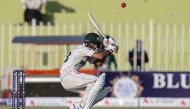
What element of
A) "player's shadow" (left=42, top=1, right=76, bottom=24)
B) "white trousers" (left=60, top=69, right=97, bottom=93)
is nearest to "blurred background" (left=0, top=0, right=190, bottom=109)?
"player's shadow" (left=42, top=1, right=76, bottom=24)

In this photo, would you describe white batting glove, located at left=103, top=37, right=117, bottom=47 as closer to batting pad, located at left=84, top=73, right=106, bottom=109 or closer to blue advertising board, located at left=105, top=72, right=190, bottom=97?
batting pad, located at left=84, top=73, right=106, bottom=109

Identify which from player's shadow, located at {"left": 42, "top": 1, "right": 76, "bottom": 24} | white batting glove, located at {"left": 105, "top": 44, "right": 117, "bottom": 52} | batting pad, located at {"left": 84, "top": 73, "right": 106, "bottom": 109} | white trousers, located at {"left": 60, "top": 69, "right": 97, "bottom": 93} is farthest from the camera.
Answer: player's shadow, located at {"left": 42, "top": 1, "right": 76, "bottom": 24}

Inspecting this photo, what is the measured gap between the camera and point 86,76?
11.2 metres

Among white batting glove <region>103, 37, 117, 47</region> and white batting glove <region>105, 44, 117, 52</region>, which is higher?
white batting glove <region>103, 37, 117, 47</region>

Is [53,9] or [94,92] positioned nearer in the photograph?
[94,92]

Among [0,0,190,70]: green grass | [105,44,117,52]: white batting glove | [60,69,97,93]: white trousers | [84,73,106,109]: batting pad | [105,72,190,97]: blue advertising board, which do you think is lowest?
[105,72,190,97]: blue advertising board

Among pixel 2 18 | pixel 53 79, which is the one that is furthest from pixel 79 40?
pixel 2 18

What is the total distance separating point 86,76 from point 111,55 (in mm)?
8701

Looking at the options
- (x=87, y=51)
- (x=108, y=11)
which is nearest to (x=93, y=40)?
(x=87, y=51)

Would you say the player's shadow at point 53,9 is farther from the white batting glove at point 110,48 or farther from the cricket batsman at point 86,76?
the white batting glove at point 110,48

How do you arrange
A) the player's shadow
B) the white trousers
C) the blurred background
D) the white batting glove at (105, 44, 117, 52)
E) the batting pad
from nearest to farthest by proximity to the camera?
the white batting glove at (105, 44, 117, 52) < the batting pad < the white trousers < the blurred background < the player's shadow

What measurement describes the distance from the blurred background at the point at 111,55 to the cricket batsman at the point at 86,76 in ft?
20.6

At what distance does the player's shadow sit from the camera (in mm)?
22281

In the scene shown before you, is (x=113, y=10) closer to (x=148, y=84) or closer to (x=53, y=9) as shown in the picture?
(x=53, y=9)
